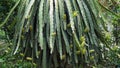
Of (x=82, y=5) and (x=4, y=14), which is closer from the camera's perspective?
(x=82, y=5)

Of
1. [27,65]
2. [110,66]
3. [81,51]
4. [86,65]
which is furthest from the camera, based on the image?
[110,66]

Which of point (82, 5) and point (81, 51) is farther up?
point (82, 5)

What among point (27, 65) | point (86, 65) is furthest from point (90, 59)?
point (27, 65)

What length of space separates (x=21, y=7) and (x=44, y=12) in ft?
0.84

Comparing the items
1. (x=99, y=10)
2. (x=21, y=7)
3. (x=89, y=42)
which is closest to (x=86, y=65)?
(x=89, y=42)

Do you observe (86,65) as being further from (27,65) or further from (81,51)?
(27,65)

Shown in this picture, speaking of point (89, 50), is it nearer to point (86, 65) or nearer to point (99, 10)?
point (86, 65)

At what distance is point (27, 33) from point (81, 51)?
529 mm

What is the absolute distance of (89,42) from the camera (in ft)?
7.67

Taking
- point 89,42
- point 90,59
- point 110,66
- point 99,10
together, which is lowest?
point 110,66

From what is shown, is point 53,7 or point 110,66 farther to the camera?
point 110,66

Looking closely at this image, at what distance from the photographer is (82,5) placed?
2385 millimetres

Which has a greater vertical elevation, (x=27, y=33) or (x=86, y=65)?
(x=27, y=33)

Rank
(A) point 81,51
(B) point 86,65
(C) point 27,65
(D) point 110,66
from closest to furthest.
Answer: (A) point 81,51, (B) point 86,65, (C) point 27,65, (D) point 110,66
